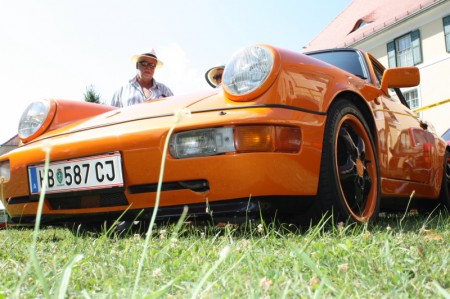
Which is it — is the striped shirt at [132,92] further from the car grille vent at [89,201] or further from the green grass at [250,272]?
the green grass at [250,272]

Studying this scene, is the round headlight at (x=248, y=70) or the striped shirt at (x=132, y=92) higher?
the striped shirt at (x=132, y=92)

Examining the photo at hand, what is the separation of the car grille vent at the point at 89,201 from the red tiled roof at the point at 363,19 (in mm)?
17105

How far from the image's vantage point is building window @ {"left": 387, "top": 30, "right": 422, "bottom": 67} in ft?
59.5

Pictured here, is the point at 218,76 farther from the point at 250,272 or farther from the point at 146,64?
the point at 250,272

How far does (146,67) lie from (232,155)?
9.00 feet

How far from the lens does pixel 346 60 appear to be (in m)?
3.38

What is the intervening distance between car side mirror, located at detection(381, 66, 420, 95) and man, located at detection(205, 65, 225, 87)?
1352 mm

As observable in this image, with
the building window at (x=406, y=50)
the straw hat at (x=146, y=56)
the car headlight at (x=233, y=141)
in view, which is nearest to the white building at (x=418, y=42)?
the building window at (x=406, y=50)

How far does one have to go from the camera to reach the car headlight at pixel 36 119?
2.82m

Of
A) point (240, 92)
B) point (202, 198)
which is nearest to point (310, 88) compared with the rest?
point (240, 92)

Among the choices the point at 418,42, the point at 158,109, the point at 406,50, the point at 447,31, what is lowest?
the point at 158,109

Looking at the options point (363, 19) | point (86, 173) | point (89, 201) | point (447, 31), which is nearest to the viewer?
point (86, 173)

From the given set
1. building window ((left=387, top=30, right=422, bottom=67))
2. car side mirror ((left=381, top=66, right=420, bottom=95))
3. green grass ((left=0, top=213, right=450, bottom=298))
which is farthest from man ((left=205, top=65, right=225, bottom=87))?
building window ((left=387, top=30, right=422, bottom=67))

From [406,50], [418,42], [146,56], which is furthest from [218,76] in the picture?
[406,50]
